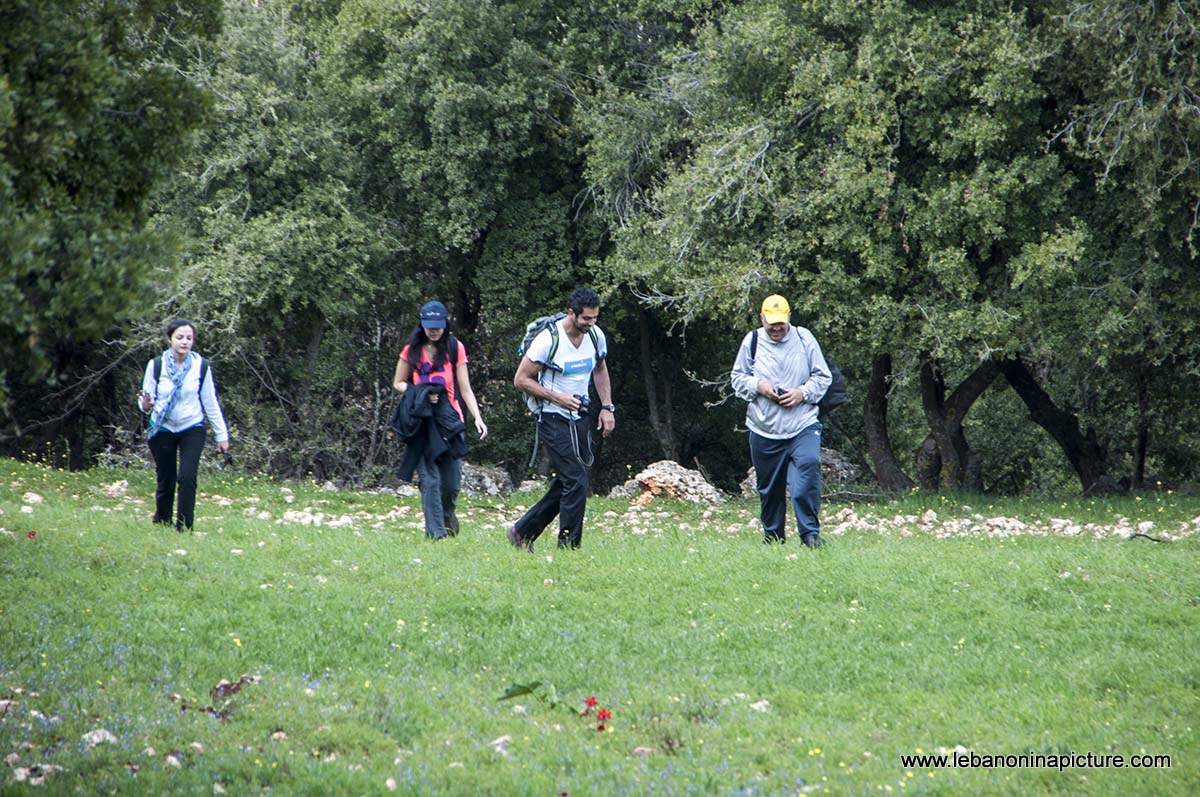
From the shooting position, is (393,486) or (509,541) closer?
(509,541)

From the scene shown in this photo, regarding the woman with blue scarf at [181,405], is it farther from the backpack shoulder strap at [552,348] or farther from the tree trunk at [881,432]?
the tree trunk at [881,432]

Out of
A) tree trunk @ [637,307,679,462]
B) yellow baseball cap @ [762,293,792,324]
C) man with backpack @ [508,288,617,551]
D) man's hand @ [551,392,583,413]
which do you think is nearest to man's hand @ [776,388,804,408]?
yellow baseball cap @ [762,293,792,324]

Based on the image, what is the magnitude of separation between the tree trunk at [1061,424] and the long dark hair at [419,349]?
→ 50.4 ft

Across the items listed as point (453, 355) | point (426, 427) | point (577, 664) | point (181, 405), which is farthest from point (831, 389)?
point (181, 405)

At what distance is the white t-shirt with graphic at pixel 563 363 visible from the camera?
36.4 ft

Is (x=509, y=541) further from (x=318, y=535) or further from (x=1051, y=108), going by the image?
(x=1051, y=108)

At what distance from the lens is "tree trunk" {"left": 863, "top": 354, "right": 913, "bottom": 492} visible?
24062mm

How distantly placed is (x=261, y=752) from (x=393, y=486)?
2074 cm

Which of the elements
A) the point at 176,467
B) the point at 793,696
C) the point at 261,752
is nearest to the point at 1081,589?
the point at 793,696

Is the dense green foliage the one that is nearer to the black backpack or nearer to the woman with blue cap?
the woman with blue cap

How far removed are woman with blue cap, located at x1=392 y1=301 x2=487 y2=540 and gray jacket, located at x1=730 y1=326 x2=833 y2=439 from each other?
2648 mm

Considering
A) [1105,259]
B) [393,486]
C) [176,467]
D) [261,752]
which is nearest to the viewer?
[261,752]

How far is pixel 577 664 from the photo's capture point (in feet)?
27.1

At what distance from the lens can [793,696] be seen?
25.4 ft
